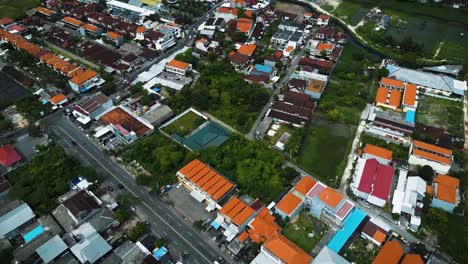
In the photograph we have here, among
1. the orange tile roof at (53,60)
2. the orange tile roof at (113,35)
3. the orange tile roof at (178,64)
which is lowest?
the orange tile roof at (178,64)

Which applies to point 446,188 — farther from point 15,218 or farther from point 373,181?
point 15,218

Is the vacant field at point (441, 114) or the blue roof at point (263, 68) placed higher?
the blue roof at point (263, 68)

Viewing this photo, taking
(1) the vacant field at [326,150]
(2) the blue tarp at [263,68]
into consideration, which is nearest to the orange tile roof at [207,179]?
(1) the vacant field at [326,150]

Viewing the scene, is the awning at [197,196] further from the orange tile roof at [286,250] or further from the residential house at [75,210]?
the residential house at [75,210]

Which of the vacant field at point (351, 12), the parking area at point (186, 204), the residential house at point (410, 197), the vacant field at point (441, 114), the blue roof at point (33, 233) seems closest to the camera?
the blue roof at point (33, 233)

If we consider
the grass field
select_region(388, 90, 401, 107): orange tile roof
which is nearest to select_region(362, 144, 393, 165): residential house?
select_region(388, 90, 401, 107): orange tile roof

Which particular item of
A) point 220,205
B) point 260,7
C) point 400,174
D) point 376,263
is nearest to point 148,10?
point 260,7

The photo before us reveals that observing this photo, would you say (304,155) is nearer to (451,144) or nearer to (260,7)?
(451,144)
